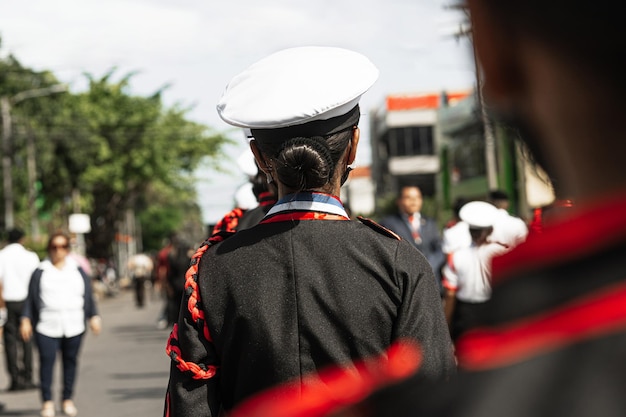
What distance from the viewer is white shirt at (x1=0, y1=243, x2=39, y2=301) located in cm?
1196

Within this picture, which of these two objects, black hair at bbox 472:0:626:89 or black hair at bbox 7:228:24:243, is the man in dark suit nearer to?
black hair at bbox 7:228:24:243

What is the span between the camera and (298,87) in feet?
8.64

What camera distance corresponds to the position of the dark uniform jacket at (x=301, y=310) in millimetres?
2541

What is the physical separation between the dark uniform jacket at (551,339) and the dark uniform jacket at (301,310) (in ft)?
5.71

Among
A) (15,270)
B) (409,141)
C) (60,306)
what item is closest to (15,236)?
(15,270)

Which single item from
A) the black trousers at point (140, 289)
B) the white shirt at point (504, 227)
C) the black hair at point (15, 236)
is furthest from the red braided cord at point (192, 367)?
the black trousers at point (140, 289)

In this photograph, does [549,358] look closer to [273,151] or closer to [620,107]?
[620,107]

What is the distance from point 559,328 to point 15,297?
39.0ft

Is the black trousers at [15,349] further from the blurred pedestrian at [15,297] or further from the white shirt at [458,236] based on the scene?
the white shirt at [458,236]

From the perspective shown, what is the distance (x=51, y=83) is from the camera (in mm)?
43094

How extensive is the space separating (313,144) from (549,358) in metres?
1.99

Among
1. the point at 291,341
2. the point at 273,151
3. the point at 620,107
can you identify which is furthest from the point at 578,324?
the point at 273,151

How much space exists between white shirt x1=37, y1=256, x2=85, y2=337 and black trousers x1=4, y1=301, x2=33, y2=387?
2532 mm

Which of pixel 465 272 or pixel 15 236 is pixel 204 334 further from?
pixel 15 236
